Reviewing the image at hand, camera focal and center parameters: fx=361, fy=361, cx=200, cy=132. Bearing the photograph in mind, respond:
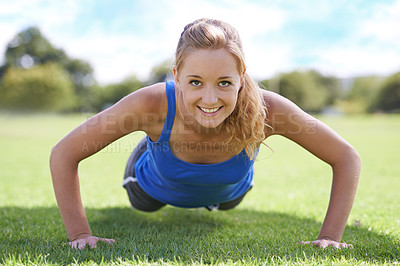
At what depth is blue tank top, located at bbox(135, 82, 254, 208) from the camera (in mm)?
2912

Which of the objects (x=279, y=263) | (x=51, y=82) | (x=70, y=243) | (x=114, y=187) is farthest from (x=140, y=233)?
(x=51, y=82)

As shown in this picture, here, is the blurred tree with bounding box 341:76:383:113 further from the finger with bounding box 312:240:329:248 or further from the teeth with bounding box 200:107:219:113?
the teeth with bounding box 200:107:219:113

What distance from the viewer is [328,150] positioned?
2830 millimetres

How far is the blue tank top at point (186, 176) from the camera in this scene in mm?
2912

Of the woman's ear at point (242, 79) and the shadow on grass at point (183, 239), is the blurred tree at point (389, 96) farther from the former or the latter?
the woman's ear at point (242, 79)

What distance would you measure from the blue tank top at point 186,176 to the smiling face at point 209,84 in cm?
29

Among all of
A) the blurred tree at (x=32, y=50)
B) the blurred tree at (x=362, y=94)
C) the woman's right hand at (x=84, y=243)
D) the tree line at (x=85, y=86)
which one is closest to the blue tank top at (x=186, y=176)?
the woman's right hand at (x=84, y=243)

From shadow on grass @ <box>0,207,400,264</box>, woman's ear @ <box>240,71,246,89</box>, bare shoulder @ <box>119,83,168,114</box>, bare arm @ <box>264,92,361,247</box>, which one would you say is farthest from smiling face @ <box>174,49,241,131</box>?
shadow on grass @ <box>0,207,400,264</box>

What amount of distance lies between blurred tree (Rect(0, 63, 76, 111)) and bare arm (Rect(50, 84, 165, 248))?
63383 millimetres

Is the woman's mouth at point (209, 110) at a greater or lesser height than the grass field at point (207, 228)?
greater

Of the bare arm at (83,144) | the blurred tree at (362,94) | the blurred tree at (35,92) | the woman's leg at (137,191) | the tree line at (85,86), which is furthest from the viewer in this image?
the blurred tree at (362,94)

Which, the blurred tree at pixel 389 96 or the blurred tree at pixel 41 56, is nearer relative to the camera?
the blurred tree at pixel 389 96

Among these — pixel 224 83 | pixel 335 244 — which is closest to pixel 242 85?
pixel 224 83

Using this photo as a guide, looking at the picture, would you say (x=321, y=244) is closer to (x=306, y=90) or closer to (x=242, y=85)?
(x=242, y=85)
